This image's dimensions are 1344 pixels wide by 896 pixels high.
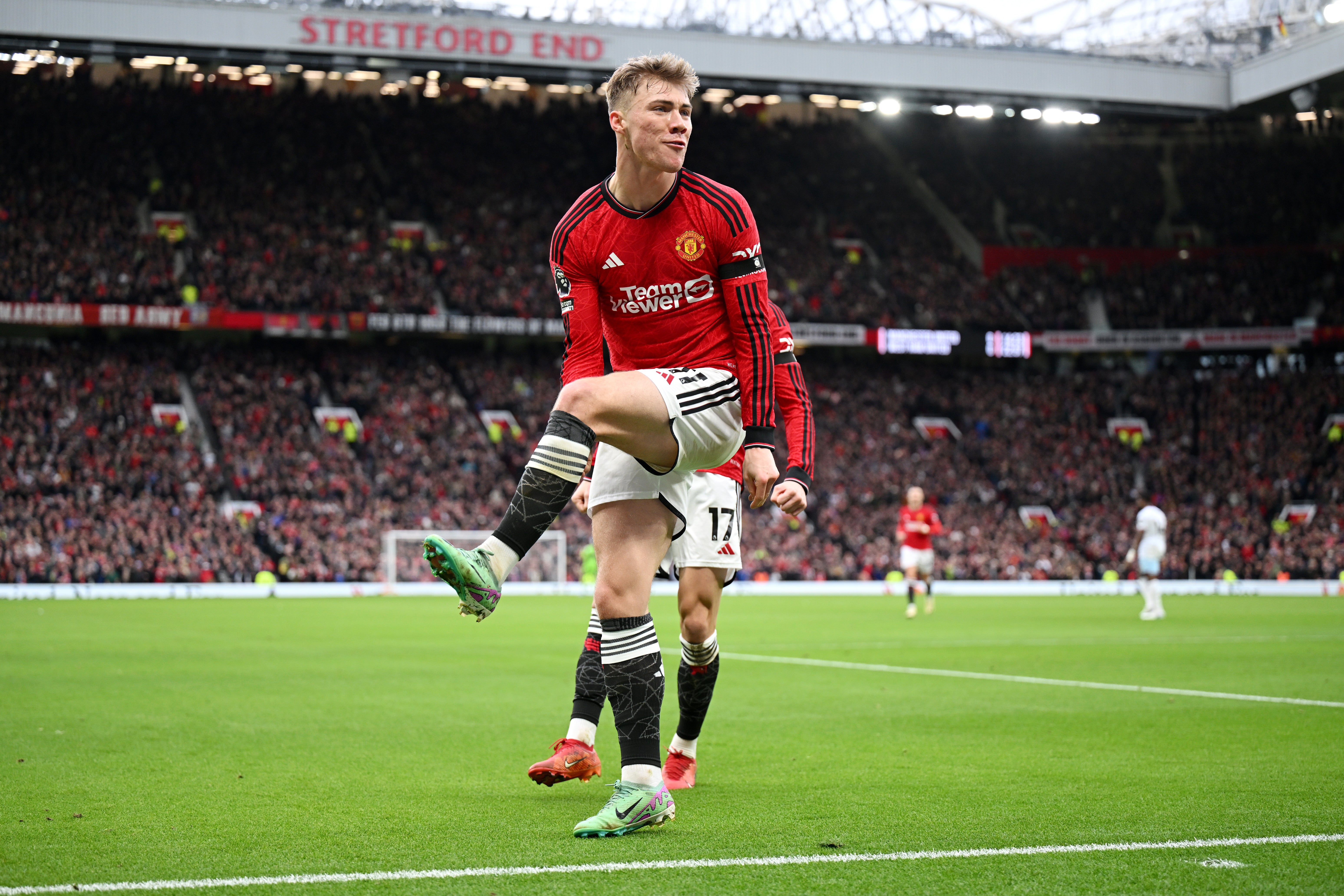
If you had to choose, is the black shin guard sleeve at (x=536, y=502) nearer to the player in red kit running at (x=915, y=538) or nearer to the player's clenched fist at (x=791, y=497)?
the player's clenched fist at (x=791, y=497)

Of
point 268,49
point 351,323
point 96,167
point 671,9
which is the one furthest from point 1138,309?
point 96,167

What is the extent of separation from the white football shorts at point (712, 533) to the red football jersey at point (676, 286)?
145cm

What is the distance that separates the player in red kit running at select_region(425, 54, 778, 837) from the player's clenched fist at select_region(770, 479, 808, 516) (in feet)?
0.21

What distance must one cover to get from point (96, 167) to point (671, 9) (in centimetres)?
1836

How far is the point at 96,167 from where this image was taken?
Answer: 41344 mm

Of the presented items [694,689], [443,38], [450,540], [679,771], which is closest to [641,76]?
[694,689]

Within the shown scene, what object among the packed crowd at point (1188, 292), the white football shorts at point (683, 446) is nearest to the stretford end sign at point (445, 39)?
the packed crowd at point (1188, 292)

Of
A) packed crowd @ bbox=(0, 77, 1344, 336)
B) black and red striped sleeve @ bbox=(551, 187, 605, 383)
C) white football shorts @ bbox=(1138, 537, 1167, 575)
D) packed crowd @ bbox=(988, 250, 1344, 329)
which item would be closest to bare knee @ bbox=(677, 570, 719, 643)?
black and red striped sleeve @ bbox=(551, 187, 605, 383)

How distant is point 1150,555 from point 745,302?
1932 cm

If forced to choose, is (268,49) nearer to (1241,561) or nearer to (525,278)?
(525,278)

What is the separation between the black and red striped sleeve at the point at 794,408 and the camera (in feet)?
16.6

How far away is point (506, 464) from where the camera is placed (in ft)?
130

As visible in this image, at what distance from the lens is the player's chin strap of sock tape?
6.46 metres

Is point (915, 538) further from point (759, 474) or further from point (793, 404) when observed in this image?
point (759, 474)
